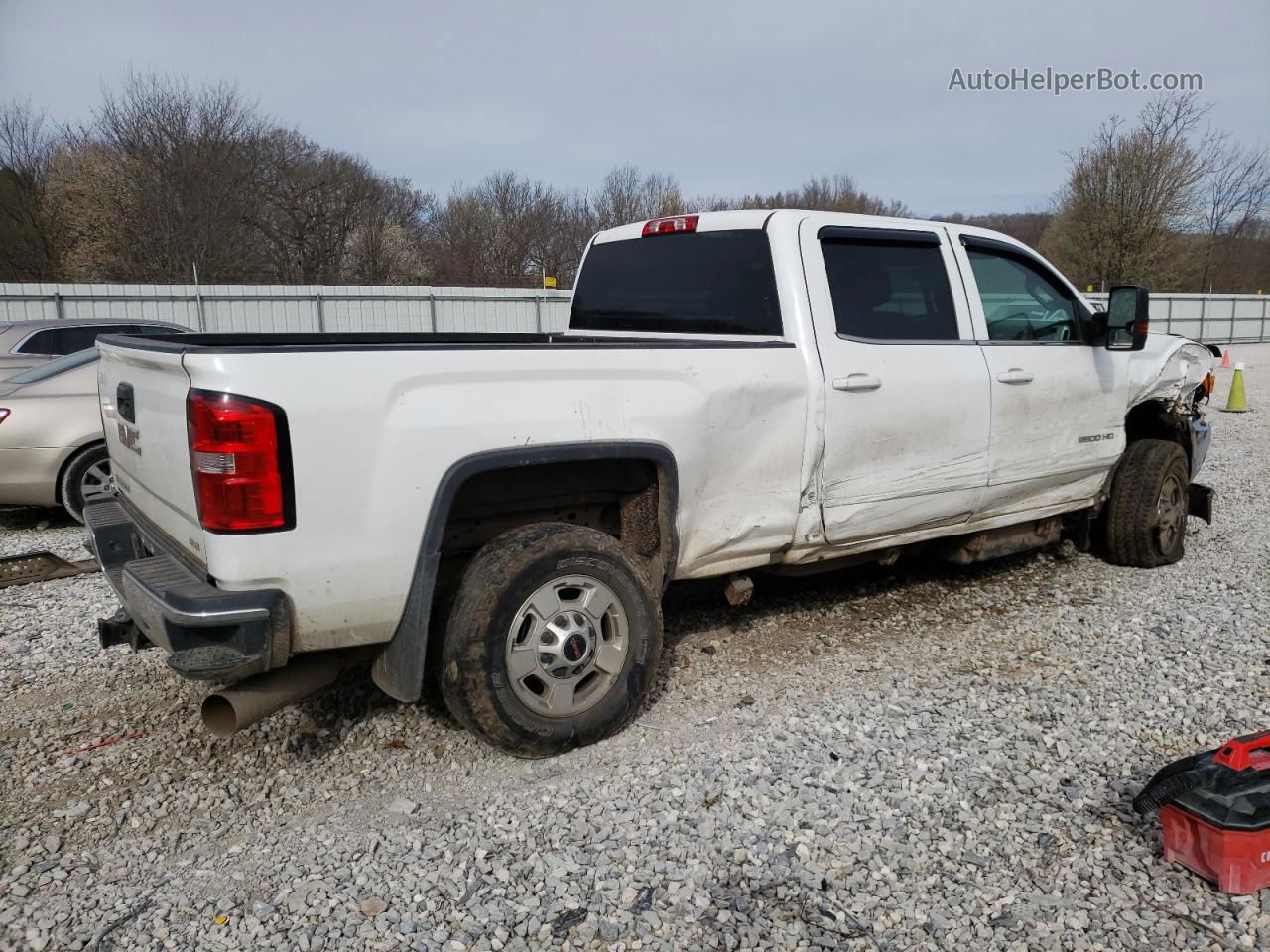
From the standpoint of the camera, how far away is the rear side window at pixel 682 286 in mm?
4031

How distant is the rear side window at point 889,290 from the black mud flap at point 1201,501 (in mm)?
2877

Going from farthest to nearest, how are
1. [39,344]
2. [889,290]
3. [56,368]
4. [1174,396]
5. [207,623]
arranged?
1. [39,344]
2. [56,368]
3. [1174,396]
4. [889,290]
5. [207,623]

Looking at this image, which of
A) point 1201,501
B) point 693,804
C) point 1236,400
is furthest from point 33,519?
point 1236,400


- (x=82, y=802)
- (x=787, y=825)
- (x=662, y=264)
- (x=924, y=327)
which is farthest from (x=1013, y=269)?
(x=82, y=802)

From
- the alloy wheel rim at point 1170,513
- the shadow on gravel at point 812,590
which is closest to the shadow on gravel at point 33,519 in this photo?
the shadow on gravel at point 812,590

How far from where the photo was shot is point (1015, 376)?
4.57 m

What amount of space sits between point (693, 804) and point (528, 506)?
47.7 inches

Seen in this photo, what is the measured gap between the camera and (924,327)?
14.3ft

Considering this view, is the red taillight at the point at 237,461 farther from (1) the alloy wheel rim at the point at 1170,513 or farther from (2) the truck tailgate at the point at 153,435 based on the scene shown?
(1) the alloy wheel rim at the point at 1170,513

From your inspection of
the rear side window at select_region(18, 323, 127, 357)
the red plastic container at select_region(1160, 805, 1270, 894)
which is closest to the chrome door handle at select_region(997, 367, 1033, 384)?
the red plastic container at select_region(1160, 805, 1270, 894)

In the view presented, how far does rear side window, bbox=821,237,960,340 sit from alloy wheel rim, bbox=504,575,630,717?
1.62 m

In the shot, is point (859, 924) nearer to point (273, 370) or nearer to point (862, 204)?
point (273, 370)

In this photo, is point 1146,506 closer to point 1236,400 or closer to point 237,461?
point 237,461

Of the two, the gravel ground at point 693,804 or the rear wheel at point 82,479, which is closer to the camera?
the gravel ground at point 693,804
